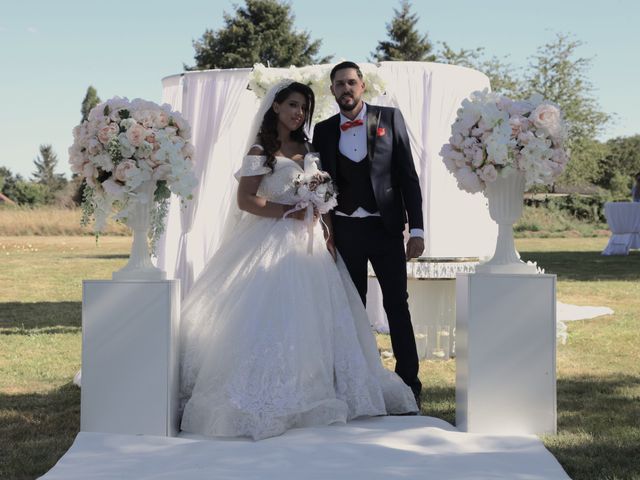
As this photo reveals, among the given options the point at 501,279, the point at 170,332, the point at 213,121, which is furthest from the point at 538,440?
the point at 213,121

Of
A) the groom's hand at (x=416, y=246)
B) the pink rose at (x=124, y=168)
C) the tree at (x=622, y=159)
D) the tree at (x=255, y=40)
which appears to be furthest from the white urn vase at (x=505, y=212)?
the tree at (x=622, y=159)

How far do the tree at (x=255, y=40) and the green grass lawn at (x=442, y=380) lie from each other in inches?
955

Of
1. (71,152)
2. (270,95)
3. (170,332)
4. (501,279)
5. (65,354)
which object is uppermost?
(270,95)

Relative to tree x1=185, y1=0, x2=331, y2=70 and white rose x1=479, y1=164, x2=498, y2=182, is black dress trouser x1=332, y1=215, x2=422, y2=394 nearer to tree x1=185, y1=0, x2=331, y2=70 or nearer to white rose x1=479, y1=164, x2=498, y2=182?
white rose x1=479, y1=164, x2=498, y2=182

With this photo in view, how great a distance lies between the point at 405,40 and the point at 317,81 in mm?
37639

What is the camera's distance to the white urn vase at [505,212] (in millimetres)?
4230

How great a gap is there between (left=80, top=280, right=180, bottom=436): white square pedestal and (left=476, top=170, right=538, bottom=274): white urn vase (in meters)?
1.62

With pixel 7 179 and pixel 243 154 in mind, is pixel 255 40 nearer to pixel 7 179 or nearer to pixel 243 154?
pixel 243 154

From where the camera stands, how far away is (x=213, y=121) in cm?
786

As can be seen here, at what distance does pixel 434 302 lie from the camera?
7.16 metres

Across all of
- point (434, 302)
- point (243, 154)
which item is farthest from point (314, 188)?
point (243, 154)

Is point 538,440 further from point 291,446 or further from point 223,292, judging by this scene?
point 223,292

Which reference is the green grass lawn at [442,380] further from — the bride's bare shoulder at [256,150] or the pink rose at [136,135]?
the bride's bare shoulder at [256,150]

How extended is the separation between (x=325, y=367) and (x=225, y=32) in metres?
33.8
